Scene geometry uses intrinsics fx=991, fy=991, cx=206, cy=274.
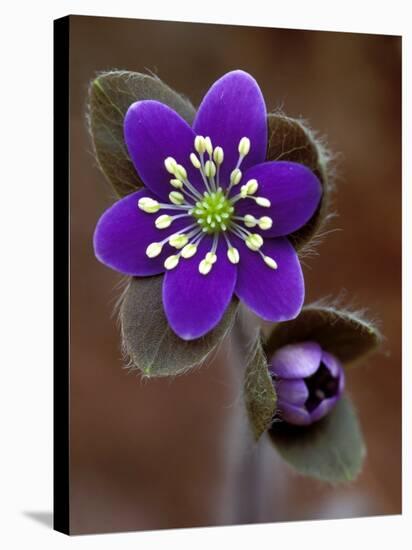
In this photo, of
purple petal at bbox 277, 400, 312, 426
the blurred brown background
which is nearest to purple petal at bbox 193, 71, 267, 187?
the blurred brown background

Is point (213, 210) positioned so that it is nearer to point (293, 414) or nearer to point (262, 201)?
point (262, 201)

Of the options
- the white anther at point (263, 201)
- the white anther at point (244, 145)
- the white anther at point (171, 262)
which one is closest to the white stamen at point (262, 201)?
the white anther at point (263, 201)

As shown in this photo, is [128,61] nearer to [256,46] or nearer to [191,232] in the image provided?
[256,46]

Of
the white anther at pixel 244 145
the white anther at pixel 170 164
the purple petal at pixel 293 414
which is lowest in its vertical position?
the purple petal at pixel 293 414

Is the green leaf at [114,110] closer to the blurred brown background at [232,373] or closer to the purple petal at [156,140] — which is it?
the purple petal at [156,140]

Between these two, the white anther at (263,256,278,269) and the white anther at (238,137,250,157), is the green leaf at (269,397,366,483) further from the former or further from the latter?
the white anther at (238,137,250,157)

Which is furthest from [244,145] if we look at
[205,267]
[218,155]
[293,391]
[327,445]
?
[327,445]
